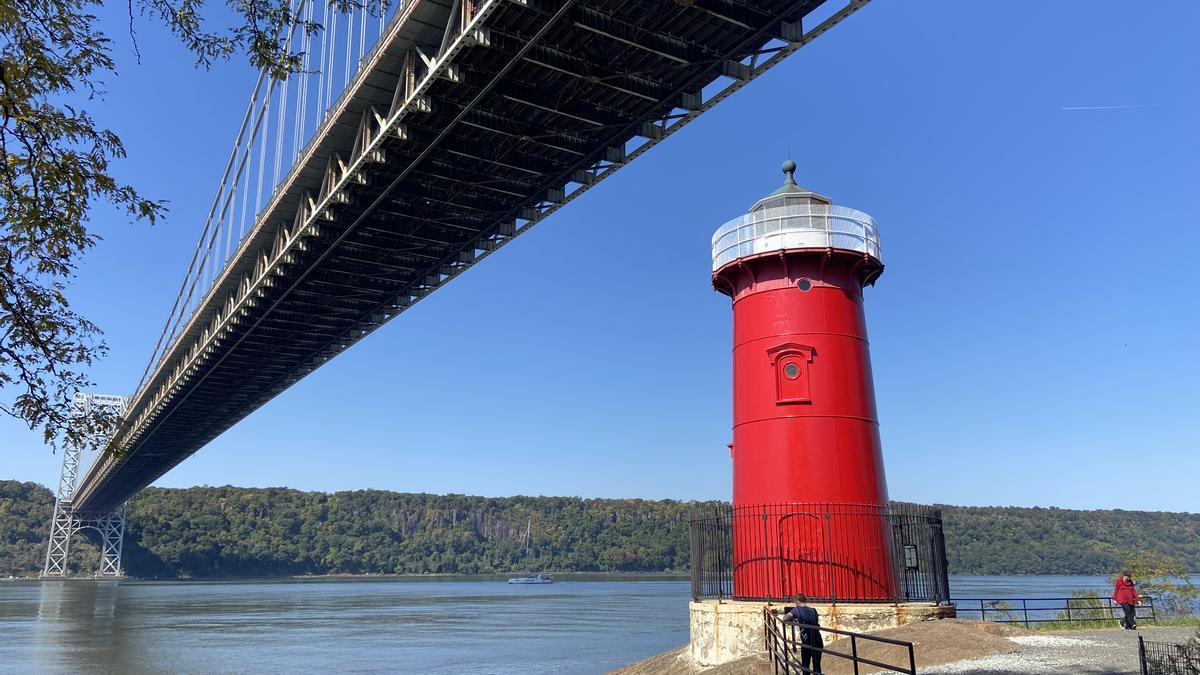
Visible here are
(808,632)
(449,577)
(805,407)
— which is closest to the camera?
(808,632)

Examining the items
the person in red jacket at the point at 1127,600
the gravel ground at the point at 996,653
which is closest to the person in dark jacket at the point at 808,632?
the gravel ground at the point at 996,653

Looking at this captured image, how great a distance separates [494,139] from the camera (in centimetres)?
2055

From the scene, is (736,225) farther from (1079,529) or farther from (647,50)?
(1079,529)

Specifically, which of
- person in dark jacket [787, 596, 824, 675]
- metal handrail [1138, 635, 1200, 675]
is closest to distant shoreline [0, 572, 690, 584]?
person in dark jacket [787, 596, 824, 675]

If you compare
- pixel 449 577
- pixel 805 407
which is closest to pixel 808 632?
pixel 805 407

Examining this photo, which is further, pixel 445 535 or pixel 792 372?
pixel 445 535

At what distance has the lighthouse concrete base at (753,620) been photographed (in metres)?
13.2

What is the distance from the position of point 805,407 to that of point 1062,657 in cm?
482

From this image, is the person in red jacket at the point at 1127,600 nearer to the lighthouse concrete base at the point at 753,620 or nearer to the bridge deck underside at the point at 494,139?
the lighthouse concrete base at the point at 753,620

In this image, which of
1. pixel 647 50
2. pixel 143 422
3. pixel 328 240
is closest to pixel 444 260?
pixel 328 240

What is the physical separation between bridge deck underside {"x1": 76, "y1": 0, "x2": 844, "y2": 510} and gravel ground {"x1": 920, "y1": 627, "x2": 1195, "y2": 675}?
33.4 feet

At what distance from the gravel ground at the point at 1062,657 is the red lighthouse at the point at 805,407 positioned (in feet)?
6.84

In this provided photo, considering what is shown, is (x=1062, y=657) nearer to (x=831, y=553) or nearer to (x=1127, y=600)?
(x=831, y=553)

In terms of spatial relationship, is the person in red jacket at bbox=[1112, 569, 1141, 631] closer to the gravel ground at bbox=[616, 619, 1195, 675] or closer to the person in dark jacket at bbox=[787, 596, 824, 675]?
the gravel ground at bbox=[616, 619, 1195, 675]
